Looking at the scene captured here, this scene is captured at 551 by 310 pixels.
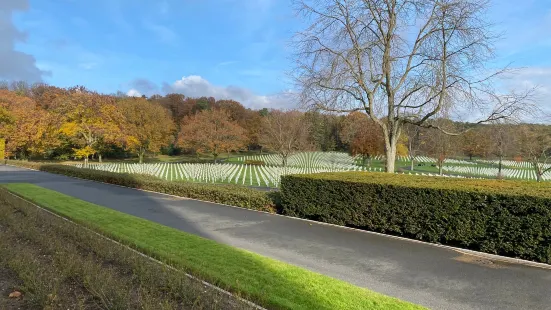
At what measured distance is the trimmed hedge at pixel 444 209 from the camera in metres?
7.10

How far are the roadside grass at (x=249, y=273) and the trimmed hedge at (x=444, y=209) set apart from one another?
402cm

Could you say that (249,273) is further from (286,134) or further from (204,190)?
(286,134)

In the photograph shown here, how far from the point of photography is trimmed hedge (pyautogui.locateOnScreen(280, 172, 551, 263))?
7102mm

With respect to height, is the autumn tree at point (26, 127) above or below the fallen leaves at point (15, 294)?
above

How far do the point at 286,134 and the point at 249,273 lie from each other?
135ft

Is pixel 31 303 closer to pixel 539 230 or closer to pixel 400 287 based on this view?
pixel 400 287

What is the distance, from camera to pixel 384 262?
696cm

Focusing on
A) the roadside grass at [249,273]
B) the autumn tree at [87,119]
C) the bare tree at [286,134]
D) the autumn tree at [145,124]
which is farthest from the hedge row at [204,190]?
the autumn tree at [145,124]

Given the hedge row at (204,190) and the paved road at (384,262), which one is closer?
the paved road at (384,262)

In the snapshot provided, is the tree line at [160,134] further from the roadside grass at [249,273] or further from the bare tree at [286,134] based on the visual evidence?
the roadside grass at [249,273]

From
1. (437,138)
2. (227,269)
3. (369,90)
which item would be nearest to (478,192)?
(227,269)

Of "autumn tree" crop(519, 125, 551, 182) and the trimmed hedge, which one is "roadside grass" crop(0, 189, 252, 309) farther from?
"autumn tree" crop(519, 125, 551, 182)

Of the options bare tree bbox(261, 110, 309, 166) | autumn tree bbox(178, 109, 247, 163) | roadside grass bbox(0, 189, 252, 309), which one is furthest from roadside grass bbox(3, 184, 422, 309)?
autumn tree bbox(178, 109, 247, 163)

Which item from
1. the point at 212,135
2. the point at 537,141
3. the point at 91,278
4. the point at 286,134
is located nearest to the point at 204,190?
the point at 91,278
